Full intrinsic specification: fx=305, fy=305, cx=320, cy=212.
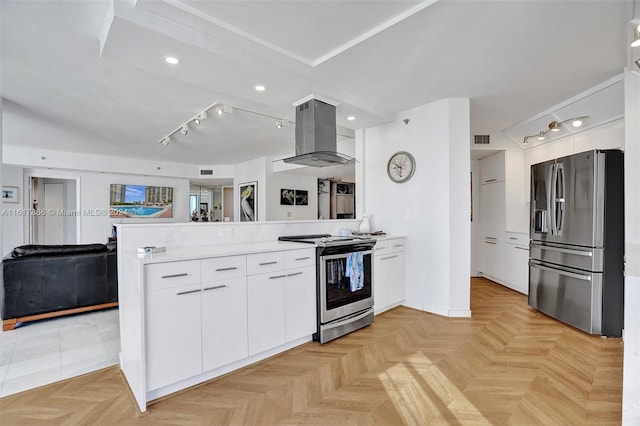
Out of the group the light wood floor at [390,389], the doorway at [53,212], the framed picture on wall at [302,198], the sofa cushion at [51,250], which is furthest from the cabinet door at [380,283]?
the doorway at [53,212]

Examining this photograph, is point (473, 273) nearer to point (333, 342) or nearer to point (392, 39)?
point (333, 342)

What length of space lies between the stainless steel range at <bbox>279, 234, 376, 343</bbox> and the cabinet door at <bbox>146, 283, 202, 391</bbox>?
1.15m

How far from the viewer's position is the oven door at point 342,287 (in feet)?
9.47

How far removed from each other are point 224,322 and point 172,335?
359mm

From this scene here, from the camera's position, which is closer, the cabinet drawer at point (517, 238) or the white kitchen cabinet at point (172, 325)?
the white kitchen cabinet at point (172, 325)

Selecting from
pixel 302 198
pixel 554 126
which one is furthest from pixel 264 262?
pixel 302 198

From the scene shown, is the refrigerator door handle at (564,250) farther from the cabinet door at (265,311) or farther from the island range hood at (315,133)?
the cabinet door at (265,311)

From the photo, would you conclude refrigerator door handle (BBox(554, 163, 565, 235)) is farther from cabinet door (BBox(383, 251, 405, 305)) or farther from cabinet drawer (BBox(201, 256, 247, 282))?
cabinet drawer (BBox(201, 256, 247, 282))

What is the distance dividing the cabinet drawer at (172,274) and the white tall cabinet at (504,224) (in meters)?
4.59

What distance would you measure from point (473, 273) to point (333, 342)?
3.98 m

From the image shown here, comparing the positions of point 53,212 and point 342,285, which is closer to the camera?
point 342,285

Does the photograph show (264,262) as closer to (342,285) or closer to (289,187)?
(342,285)

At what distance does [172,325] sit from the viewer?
2.02 meters

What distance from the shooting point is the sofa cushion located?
3364 mm
